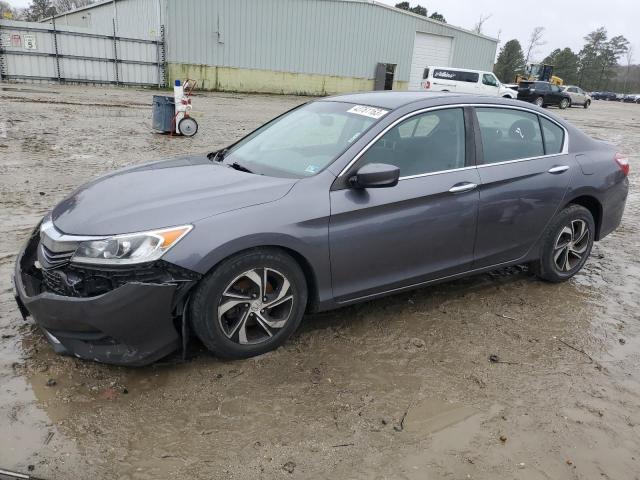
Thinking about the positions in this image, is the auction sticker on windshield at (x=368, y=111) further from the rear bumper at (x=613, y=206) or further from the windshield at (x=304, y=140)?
the rear bumper at (x=613, y=206)

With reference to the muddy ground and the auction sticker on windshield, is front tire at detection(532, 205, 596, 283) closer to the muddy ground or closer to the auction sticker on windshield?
the muddy ground

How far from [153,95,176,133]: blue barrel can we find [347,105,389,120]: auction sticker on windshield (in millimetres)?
8618

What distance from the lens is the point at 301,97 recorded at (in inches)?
1166

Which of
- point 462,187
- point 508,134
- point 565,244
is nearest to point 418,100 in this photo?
point 462,187

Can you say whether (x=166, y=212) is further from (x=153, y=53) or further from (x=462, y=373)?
(x=153, y=53)

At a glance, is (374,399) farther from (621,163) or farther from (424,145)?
(621,163)

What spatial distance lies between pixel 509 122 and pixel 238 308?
262cm

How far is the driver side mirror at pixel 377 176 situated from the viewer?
3.22 meters

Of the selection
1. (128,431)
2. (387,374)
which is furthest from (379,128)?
(128,431)

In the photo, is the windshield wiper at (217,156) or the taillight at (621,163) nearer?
the windshield wiper at (217,156)

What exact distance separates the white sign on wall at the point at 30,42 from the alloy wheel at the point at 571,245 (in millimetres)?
24642

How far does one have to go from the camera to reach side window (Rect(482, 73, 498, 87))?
27703 mm

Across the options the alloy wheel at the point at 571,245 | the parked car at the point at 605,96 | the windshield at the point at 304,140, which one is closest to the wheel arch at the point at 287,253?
the windshield at the point at 304,140

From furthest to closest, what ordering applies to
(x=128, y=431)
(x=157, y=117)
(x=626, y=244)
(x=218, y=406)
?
(x=157, y=117), (x=626, y=244), (x=218, y=406), (x=128, y=431)
